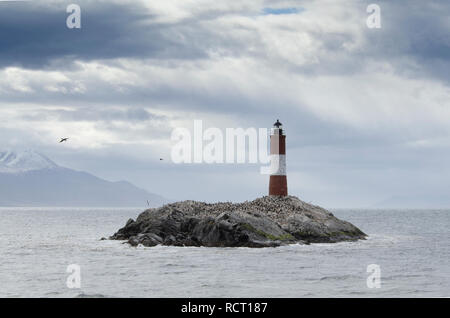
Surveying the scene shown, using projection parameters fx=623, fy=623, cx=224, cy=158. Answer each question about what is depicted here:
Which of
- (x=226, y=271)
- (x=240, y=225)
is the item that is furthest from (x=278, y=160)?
(x=226, y=271)

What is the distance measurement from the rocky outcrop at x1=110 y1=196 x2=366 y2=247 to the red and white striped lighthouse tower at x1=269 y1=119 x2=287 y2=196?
0.93 m

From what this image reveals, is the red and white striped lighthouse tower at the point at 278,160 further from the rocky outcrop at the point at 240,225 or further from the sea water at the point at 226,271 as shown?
the sea water at the point at 226,271

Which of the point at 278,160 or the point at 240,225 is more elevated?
the point at 278,160

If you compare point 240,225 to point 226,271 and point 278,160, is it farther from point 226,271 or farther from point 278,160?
point 226,271

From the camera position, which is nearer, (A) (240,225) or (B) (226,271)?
(B) (226,271)

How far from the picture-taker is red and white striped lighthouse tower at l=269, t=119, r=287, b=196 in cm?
5241

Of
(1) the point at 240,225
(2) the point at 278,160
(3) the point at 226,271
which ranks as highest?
(2) the point at 278,160

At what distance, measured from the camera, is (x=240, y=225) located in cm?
4416

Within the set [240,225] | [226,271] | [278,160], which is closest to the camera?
[226,271]

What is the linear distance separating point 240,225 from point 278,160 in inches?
403
